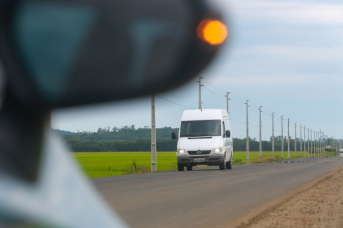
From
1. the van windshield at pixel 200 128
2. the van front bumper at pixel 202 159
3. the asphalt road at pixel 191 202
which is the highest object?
the van windshield at pixel 200 128

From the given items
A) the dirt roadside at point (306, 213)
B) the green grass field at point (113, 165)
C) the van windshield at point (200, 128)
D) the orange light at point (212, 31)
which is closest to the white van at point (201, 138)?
the van windshield at point (200, 128)

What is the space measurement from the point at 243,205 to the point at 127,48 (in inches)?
526

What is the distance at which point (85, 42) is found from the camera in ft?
5.39

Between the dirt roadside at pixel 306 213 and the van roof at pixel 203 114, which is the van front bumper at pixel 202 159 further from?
the dirt roadside at pixel 306 213

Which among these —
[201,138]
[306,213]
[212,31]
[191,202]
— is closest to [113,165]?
[201,138]

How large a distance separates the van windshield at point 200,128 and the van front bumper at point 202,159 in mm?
976

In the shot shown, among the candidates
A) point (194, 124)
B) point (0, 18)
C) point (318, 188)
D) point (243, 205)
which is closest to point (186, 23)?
point (0, 18)

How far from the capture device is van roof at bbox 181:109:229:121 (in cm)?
3341

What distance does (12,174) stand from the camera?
161cm

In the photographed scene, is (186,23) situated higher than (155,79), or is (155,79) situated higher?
(186,23)

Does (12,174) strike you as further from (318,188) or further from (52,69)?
(318,188)

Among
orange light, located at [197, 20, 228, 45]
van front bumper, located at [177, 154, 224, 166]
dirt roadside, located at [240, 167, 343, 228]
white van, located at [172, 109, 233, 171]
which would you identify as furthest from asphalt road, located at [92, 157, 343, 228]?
white van, located at [172, 109, 233, 171]

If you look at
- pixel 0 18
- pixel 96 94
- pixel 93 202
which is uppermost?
pixel 0 18

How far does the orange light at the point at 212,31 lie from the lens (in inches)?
67.4
